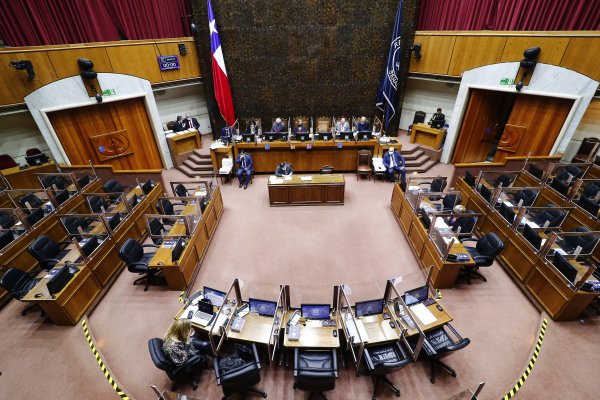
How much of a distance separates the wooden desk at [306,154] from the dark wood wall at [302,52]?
2603 mm

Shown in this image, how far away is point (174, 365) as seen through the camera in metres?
4.26

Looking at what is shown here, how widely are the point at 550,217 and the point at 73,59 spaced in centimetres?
1417

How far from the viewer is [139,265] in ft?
20.9

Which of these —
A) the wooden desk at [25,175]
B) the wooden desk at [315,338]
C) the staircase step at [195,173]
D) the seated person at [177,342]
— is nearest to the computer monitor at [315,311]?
the wooden desk at [315,338]

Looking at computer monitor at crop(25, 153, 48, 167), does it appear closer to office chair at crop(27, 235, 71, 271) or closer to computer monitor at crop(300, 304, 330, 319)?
office chair at crop(27, 235, 71, 271)

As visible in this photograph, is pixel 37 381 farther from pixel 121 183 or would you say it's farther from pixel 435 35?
pixel 435 35

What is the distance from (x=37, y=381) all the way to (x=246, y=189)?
7255 mm

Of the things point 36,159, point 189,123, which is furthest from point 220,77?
point 36,159

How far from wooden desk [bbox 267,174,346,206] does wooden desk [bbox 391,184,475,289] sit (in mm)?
1952

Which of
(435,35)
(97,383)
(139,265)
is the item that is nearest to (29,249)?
(139,265)

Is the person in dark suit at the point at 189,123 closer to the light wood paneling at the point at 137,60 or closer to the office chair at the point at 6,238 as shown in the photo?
the light wood paneling at the point at 137,60

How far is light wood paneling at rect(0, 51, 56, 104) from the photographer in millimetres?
7949

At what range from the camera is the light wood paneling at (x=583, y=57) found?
8.09 m

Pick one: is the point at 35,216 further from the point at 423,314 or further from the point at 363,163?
the point at 363,163
